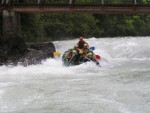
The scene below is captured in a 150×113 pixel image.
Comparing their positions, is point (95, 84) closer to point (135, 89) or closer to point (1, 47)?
point (135, 89)

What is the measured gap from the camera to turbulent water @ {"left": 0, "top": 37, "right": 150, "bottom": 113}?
1040 cm

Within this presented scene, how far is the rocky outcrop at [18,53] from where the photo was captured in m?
19.9

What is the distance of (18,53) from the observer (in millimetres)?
21594

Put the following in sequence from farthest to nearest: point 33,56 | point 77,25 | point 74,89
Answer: point 77,25 < point 33,56 < point 74,89

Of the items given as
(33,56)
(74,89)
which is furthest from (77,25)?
(74,89)

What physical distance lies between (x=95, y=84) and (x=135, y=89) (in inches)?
64.8

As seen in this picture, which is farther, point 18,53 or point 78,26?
point 78,26

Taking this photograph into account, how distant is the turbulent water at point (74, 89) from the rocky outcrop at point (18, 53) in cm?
83

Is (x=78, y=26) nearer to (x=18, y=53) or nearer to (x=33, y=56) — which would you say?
(x=18, y=53)

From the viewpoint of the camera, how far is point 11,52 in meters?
21.6

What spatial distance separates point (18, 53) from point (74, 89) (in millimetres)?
9467

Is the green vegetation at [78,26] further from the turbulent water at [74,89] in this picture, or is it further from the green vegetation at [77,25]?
the turbulent water at [74,89]

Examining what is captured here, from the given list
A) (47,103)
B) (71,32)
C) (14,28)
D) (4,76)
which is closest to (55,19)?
(71,32)

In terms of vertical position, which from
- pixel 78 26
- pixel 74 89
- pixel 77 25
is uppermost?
pixel 77 25
